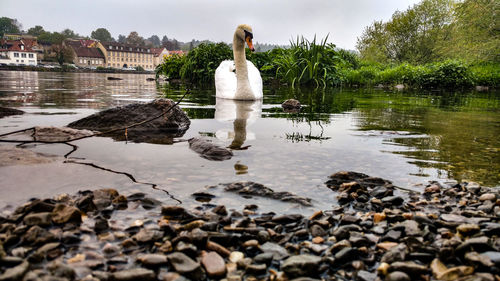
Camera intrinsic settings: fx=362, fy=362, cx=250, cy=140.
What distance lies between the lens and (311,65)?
18.2 m

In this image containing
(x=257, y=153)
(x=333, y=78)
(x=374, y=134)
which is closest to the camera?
(x=257, y=153)

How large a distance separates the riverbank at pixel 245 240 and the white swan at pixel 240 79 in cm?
735

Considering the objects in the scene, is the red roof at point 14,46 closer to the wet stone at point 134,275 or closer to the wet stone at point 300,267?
the wet stone at point 134,275

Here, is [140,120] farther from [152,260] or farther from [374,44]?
[374,44]

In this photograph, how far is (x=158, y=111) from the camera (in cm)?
563

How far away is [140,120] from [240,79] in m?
4.95

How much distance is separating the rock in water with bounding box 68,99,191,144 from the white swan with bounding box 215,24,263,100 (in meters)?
4.26

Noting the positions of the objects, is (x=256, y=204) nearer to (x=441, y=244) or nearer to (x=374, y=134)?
(x=441, y=244)

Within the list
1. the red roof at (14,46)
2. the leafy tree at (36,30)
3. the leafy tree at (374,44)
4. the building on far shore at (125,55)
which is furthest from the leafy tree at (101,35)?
the leafy tree at (374,44)

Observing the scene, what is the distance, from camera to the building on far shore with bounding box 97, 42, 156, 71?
122688mm

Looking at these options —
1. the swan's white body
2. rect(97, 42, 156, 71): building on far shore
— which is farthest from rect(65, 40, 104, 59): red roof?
the swan's white body

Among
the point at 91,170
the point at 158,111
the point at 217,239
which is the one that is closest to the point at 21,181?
the point at 91,170

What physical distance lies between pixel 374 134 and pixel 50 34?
6176 inches

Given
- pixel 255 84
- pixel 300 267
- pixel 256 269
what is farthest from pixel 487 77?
pixel 256 269
